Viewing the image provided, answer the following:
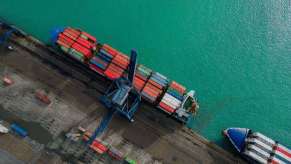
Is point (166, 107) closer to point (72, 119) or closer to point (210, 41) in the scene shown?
point (72, 119)

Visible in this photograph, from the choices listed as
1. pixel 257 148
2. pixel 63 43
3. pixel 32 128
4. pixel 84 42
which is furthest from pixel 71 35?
pixel 257 148

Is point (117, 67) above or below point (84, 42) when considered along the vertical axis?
below

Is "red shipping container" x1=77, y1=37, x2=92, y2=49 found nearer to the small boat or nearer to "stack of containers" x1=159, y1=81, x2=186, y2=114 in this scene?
"stack of containers" x1=159, y1=81, x2=186, y2=114

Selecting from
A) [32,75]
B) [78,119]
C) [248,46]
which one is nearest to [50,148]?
[78,119]

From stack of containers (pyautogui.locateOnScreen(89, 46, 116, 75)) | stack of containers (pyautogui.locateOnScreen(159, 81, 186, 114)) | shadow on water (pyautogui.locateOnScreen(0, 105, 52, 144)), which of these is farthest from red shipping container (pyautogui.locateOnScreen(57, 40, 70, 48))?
stack of containers (pyautogui.locateOnScreen(159, 81, 186, 114))

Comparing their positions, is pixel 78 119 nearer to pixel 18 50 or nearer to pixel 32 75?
pixel 32 75

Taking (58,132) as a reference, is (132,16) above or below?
above
